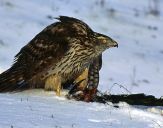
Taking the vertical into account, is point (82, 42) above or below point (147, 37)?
below

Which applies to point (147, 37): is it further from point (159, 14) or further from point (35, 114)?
point (35, 114)

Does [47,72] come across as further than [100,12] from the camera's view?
No

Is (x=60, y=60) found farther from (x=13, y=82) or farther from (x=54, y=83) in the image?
(x=13, y=82)

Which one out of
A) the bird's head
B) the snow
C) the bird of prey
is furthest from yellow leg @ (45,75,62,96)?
the bird's head

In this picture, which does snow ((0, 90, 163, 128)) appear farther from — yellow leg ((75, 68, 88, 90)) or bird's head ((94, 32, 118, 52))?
bird's head ((94, 32, 118, 52))

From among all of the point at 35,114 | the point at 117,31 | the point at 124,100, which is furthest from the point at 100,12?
the point at 35,114

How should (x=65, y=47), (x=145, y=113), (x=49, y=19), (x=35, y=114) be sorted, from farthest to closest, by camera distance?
1. (x=49, y=19)
2. (x=65, y=47)
3. (x=145, y=113)
4. (x=35, y=114)
